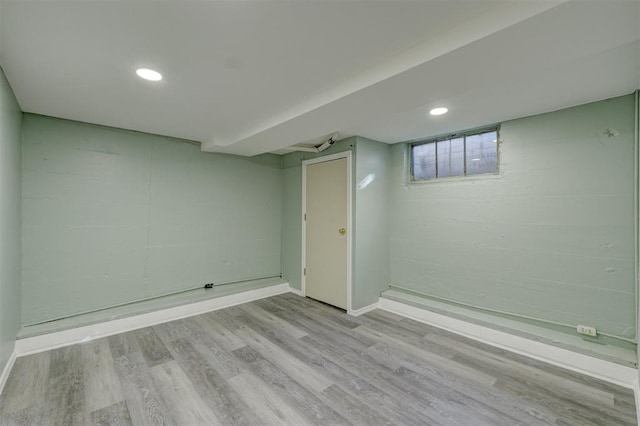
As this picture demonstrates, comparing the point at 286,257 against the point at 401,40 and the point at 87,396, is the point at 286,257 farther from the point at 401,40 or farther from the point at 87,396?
the point at 401,40

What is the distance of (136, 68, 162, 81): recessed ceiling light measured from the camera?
1.80 m

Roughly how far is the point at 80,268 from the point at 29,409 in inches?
54.9

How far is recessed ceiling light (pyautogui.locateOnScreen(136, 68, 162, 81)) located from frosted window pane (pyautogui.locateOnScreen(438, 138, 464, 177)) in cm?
296

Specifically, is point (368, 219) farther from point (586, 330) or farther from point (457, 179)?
point (586, 330)

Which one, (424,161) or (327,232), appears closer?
(424,161)

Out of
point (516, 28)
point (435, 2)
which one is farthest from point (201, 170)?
point (516, 28)

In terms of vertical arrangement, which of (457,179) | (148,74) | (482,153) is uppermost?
A: (148,74)

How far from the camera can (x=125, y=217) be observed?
10.2ft

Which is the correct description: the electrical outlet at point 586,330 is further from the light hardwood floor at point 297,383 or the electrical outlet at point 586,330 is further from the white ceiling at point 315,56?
the white ceiling at point 315,56

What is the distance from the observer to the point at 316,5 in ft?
4.06

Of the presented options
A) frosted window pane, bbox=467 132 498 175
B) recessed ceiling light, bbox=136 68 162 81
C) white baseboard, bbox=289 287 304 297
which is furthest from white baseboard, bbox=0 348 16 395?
frosted window pane, bbox=467 132 498 175

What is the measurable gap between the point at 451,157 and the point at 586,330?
6.58ft

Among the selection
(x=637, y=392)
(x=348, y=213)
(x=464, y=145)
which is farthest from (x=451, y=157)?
(x=637, y=392)

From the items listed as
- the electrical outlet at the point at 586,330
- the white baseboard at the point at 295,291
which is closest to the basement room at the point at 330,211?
the electrical outlet at the point at 586,330
